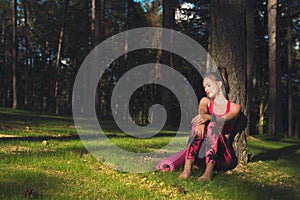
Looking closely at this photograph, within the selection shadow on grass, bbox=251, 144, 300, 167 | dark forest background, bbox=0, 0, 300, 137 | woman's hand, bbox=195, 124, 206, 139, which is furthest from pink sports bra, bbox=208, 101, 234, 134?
dark forest background, bbox=0, 0, 300, 137

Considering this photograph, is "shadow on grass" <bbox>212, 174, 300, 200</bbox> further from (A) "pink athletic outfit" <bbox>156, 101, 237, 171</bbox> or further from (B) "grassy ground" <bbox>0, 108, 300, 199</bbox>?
(A) "pink athletic outfit" <bbox>156, 101, 237, 171</bbox>

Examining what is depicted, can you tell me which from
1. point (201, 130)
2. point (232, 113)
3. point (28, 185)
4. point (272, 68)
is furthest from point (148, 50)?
point (28, 185)

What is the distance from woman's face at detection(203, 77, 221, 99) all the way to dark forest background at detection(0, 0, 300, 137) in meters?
9.93

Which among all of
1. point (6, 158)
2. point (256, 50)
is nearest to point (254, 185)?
point (6, 158)

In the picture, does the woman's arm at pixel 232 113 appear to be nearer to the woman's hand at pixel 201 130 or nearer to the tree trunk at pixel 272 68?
the woman's hand at pixel 201 130

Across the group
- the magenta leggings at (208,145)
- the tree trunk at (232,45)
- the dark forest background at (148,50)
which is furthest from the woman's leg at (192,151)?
the dark forest background at (148,50)

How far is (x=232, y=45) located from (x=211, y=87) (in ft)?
6.12

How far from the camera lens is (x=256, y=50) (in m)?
32.4

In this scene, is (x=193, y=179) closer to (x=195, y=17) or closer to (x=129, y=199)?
(x=129, y=199)

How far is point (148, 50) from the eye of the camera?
110 ft

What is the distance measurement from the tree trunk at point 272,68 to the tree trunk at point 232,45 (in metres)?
15.1

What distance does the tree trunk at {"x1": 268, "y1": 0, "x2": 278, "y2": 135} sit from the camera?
72.1ft

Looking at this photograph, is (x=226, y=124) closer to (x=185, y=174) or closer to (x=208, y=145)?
(x=208, y=145)

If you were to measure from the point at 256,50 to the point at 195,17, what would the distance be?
659 cm
